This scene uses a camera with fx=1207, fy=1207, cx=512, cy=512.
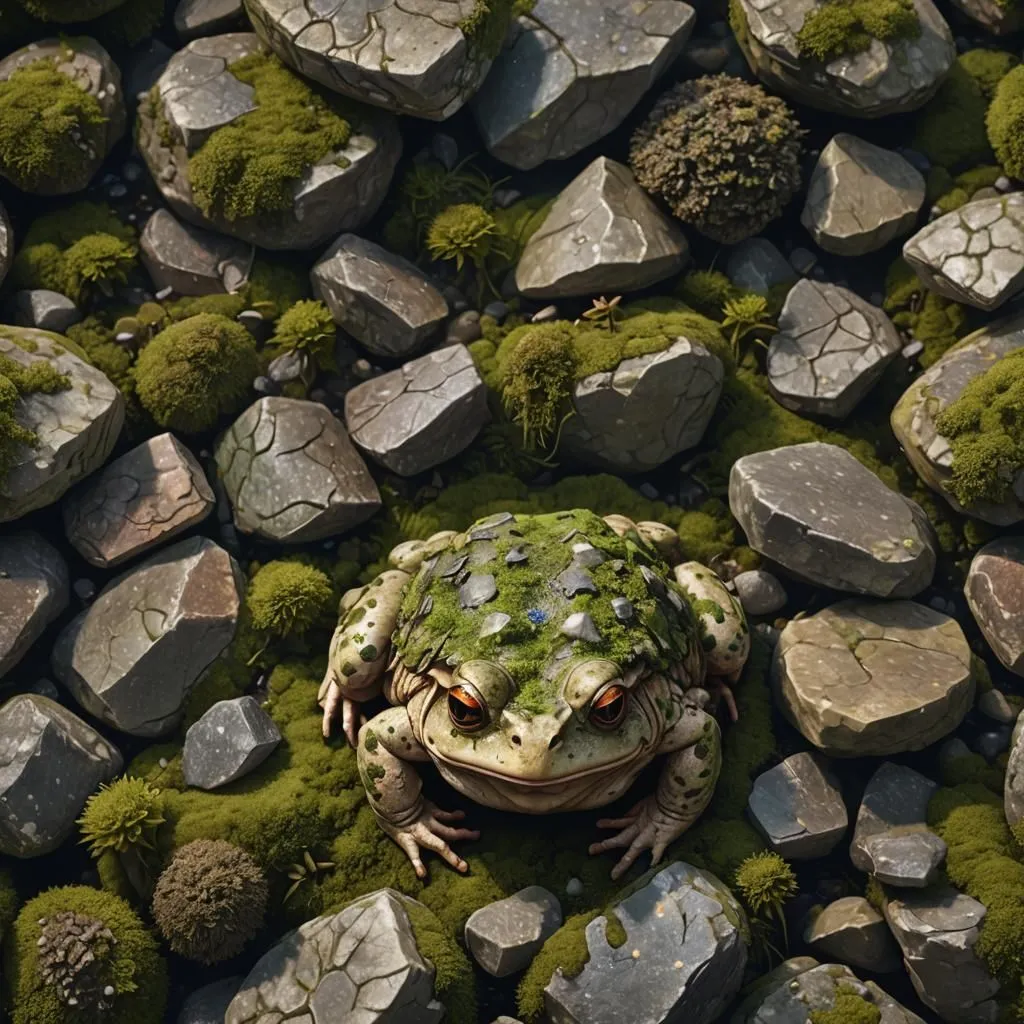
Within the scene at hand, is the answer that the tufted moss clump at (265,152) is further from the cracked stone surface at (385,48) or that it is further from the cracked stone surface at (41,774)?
the cracked stone surface at (41,774)

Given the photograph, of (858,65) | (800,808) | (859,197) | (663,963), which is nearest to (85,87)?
(858,65)

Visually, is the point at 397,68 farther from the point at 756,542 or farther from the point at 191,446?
the point at 756,542

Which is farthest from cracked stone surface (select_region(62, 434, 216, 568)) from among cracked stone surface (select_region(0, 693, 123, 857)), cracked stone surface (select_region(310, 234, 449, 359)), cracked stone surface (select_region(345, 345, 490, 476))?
cracked stone surface (select_region(310, 234, 449, 359))

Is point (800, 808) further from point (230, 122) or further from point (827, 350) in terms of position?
point (230, 122)

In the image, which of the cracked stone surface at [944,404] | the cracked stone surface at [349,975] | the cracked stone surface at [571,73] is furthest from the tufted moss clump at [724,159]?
the cracked stone surface at [349,975]

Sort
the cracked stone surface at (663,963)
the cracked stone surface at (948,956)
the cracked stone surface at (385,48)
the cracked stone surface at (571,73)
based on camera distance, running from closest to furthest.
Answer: the cracked stone surface at (663,963) < the cracked stone surface at (948,956) < the cracked stone surface at (385,48) < the cracked stone surface at (571,73)

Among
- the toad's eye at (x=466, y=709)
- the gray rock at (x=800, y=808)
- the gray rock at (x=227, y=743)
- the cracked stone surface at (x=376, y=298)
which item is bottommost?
the gray rock at (x=800, y=808)
